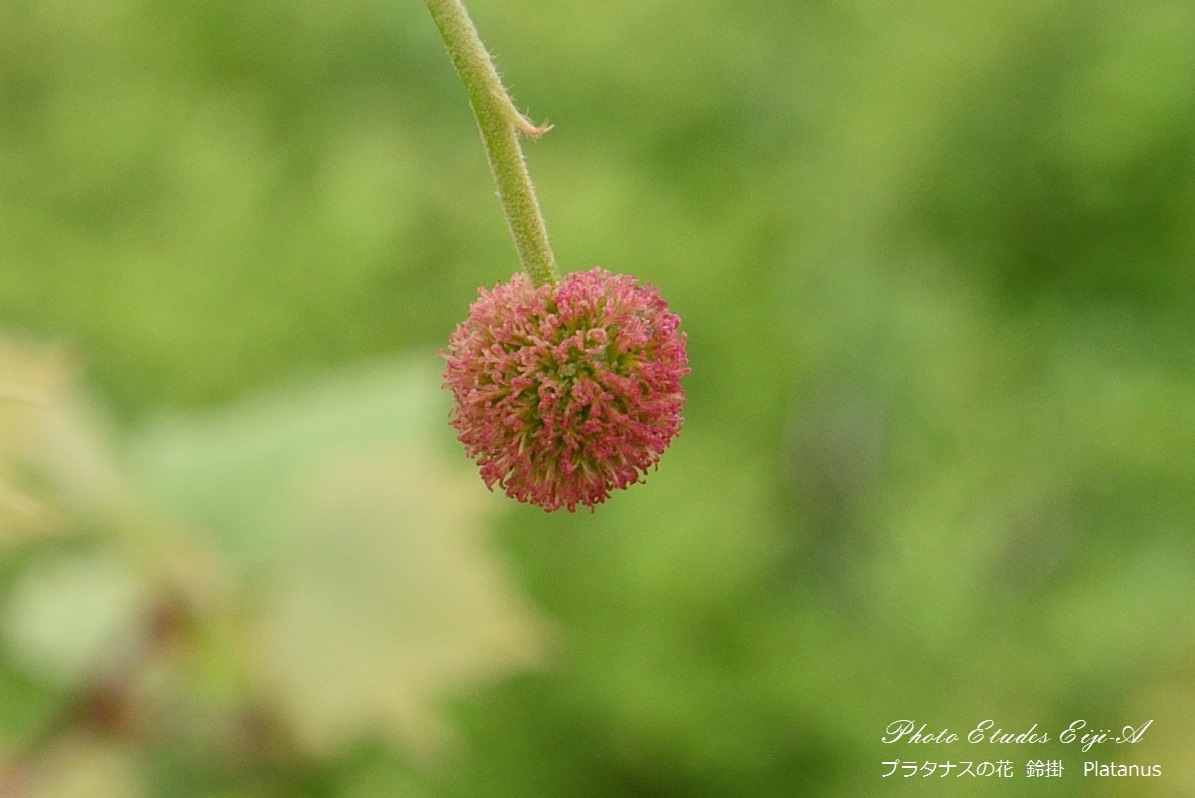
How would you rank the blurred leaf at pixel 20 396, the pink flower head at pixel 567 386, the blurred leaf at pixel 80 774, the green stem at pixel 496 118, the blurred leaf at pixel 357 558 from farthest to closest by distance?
the blurred leaf at pixel 357 558
the blurred leaf at pixel 80 774
the blurred leaf at pixel 20 396
the pink flower head at pixel 567 386
the green stem at pixel 496 118

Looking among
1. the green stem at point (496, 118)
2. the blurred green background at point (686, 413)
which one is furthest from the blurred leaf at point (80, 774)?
the green stem at point (496, 118)

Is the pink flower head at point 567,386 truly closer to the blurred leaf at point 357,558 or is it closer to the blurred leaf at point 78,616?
the blurred leaf at point 357,558

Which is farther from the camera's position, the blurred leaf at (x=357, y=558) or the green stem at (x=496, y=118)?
the blurred leaf at (x=357, y=558)

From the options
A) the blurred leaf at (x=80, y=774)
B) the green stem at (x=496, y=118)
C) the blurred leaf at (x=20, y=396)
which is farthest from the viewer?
the blurred leaf at (x=80, y=774)

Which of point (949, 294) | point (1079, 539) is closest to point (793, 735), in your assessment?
point (1079, 539)

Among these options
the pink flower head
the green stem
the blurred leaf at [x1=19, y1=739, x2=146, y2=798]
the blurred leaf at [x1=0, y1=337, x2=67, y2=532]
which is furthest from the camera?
the blurred leaf at [x1=19, y1=739, x2=146, y2=798]

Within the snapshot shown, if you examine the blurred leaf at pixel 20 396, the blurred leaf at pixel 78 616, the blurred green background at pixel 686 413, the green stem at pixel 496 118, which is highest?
the blurred green background at pixel 686 413

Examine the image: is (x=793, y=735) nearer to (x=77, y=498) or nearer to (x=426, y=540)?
(x=426, y=540)

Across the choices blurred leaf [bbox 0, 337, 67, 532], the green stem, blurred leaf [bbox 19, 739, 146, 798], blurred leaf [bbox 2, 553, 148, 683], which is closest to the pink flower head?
the green stem

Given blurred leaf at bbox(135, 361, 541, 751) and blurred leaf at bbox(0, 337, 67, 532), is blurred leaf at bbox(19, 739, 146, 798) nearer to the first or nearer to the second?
blurred leaf at bbox(135, 361, 541, 751)
